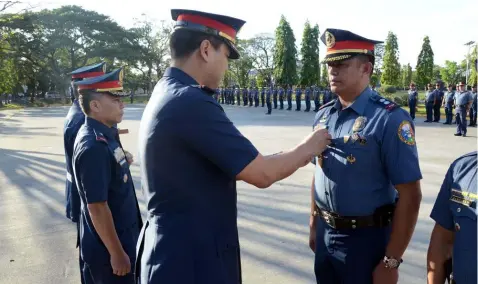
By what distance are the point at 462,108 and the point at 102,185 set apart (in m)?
13.1

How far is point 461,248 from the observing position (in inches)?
67.9

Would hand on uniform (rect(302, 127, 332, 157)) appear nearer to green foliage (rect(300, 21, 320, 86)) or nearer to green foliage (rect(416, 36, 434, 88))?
green foliage (rect(300, 21, 320, 86))

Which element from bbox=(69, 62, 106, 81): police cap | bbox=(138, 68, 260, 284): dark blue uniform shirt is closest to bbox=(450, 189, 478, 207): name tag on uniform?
bbox=(138, 68, 260, 284): dark blue uniform shirt

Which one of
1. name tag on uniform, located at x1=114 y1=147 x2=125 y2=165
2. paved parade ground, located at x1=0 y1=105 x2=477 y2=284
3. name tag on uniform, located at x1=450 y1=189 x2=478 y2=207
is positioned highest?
name tag on uniform, located at x1=114 y1=147 x2=125 y2=165

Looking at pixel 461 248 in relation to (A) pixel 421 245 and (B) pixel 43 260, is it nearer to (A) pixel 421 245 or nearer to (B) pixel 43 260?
(A) pixel 421 245

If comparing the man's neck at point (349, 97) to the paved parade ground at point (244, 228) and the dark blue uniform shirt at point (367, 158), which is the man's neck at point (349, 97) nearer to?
the dark blue uniform shirt at point (367, 158)

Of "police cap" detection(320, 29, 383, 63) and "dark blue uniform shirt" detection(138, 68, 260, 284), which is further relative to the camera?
"police cap" detection(320, 29, 383, 63)

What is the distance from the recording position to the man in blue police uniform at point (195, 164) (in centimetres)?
151

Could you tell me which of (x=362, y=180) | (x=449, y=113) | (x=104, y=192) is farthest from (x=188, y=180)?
(x=449, y=113)

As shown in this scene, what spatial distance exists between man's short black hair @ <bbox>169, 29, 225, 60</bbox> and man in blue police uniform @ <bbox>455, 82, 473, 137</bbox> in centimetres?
1264

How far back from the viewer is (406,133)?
208 centimetres

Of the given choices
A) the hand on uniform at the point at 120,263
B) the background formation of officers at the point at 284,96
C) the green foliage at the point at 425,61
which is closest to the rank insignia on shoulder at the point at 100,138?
the hand on uniform at the point at 120,263

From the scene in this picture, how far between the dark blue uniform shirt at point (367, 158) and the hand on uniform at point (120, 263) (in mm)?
1207

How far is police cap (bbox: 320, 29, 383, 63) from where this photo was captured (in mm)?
2328
